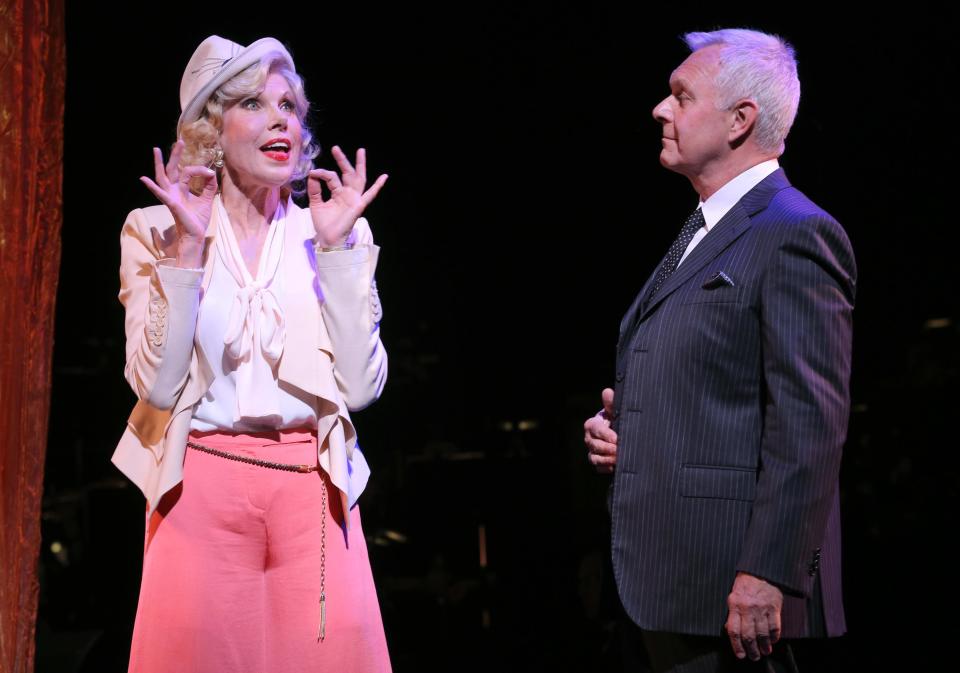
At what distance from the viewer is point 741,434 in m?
1.80

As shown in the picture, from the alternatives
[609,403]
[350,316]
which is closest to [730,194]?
[609,403]

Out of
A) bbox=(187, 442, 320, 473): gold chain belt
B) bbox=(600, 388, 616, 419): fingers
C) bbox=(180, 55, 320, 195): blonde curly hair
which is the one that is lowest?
bbox=(187, 442, 320, 473): gold chain belt

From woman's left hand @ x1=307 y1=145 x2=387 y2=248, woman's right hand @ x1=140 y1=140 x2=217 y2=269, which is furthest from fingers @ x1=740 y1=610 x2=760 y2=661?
woman's right hand @ x1=140 y1=140 x2=217 y2=269

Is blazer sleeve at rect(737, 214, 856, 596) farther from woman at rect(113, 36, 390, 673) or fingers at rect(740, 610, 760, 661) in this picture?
woman at rect(113, 36, 390, 673)

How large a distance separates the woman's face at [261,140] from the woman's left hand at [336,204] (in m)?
0.08

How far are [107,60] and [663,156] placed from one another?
2.47 meters

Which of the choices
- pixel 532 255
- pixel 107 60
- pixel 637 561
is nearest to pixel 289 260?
pixel 637 561

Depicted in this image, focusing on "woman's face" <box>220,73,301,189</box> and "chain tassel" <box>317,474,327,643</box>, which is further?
"woman's face" <box>220,73,301,189</box>

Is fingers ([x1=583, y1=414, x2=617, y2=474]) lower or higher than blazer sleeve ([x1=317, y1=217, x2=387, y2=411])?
lower

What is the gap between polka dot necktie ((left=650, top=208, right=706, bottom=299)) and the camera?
6.81 feet

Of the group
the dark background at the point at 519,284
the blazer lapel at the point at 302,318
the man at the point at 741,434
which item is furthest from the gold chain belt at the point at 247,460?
the dark background at the point at 519,284

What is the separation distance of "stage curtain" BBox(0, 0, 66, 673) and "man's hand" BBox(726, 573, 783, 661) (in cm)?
137

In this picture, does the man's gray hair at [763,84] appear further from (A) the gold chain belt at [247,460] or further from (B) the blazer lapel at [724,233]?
(A) the gold chain belt at [247,460]

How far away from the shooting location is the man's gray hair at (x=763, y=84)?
6.68ft
